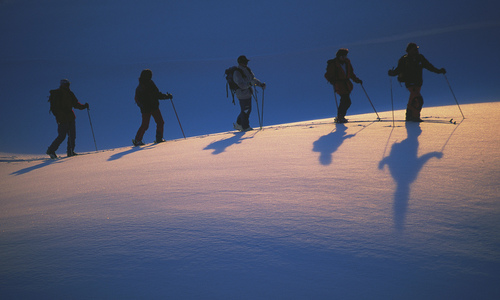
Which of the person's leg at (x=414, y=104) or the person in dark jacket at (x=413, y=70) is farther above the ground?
the person in dark jacket at (x=413, y=70)

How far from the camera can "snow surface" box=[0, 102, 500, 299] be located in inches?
64.2

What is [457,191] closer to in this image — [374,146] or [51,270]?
[374,146]

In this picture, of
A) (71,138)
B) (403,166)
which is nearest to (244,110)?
(71,138)

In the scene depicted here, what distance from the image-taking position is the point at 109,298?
5.26ft

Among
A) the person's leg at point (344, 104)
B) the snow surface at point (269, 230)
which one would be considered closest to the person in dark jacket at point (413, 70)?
the person's leg at point (344, 104)

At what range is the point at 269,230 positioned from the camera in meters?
2.13

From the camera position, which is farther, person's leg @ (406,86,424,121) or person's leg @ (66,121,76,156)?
person's leg @ (66,121,76,156)

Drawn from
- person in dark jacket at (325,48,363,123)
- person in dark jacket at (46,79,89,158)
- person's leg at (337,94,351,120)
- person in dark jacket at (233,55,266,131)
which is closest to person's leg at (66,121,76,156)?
person in dark jacket at (46,79,89,158)

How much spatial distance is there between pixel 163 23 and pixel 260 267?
32728mm

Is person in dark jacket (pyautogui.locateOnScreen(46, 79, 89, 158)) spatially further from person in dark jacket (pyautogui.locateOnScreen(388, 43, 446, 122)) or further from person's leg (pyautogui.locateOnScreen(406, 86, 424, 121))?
person's leg (pyautogui.locateOnScreen(406, 86, 424, 121))

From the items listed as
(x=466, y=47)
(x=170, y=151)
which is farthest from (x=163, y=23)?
(x=170, y=151)

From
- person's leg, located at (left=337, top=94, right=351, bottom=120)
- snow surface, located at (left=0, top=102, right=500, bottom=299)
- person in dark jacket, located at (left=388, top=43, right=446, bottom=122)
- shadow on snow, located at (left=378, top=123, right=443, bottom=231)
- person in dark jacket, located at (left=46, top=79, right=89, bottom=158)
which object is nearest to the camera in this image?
snow surface, located at (left=0, top=102, right=500, bottom=299)

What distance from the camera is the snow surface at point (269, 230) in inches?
64.2

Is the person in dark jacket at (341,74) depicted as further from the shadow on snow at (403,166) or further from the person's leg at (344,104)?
the shadow on snow at (403,166)
